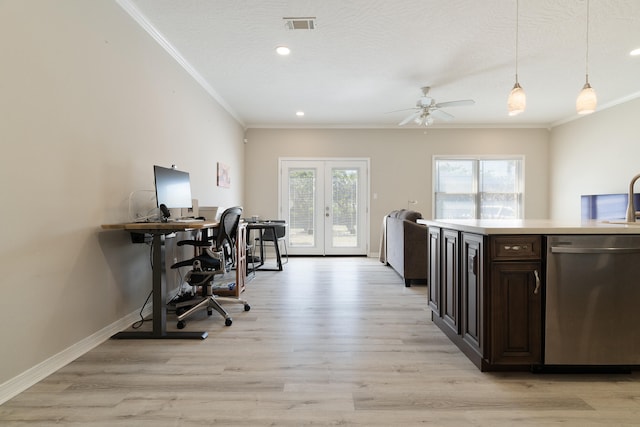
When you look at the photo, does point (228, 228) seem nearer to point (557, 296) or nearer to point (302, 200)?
point (557, 296)

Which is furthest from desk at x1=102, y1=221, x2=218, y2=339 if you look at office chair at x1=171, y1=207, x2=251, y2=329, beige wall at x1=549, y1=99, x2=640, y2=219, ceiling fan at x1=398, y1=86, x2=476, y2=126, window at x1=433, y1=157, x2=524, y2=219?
beige wall at x1=549, y1=99, x2=640, y2=219

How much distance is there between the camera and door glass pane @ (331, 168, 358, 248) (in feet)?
21.4

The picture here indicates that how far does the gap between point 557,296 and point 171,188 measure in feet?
9.57

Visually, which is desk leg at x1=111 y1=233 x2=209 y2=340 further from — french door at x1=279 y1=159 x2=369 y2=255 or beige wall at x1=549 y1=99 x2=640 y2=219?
beige wall at x1=549 y1=99 x2=640 y2=219

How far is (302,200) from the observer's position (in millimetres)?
6535

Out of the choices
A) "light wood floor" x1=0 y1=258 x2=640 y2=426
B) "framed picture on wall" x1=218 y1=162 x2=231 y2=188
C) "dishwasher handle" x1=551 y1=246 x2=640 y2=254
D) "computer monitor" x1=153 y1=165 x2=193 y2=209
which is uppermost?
"framed picture on wall" x1=218 y1=162 x2=231 y2=188

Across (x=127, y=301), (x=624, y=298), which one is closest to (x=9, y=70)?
(x=127, y=301)

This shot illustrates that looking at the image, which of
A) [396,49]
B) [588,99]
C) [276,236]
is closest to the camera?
[588,99]

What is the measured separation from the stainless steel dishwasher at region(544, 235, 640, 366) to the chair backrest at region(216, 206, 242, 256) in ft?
7.85

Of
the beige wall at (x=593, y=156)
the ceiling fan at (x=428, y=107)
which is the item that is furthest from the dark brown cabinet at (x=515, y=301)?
the beige wall at (x=593, y=156)

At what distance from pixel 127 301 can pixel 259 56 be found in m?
2.82

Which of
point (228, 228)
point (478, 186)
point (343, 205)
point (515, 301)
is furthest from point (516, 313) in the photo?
point (478, 186)

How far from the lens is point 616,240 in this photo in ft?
5.83

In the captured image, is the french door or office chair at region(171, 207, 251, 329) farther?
the french door
